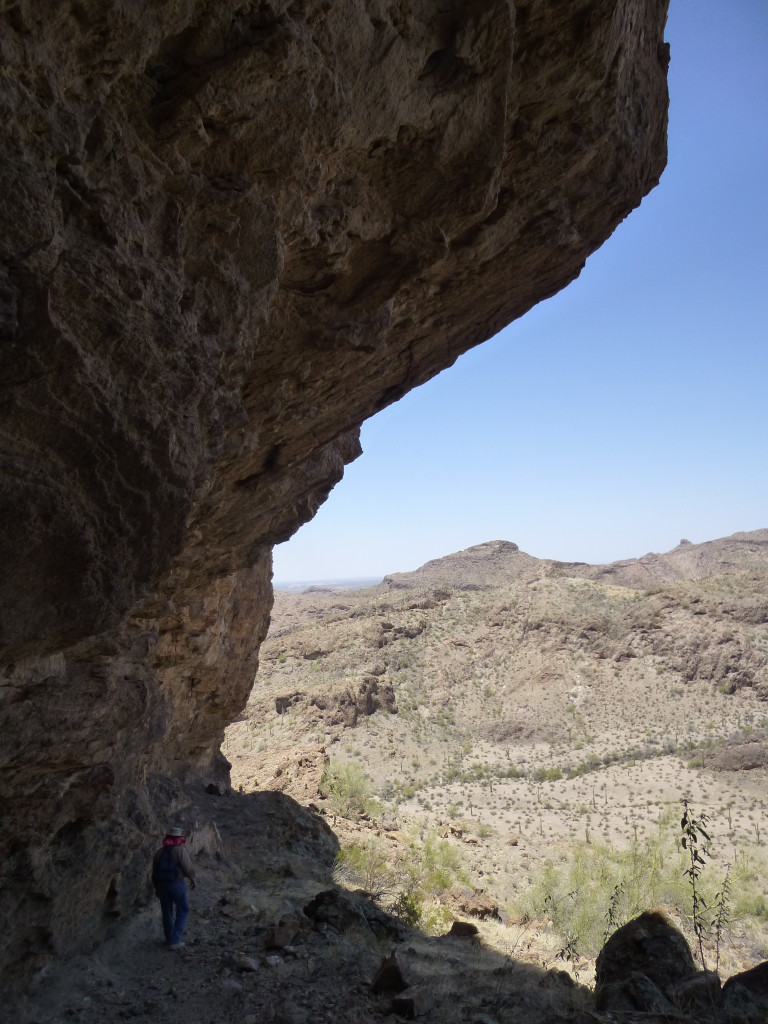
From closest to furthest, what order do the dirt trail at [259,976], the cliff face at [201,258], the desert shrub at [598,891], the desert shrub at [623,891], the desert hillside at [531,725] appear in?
1. the cliff face at [201,258]
2. the dirt trail at [259,976]
3. the desert shrub at [598,891]
4. the desert shrub at [623,891]
5. the desert hillside at [531,725]

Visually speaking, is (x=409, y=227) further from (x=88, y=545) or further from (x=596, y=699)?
(x=596, y=699)

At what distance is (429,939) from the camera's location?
1034 cm

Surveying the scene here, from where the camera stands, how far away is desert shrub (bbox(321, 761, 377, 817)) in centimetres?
2038

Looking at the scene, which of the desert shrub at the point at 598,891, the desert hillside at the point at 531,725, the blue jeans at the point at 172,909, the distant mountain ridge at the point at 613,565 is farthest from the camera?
the distant mountain ridge at the point at 613,565

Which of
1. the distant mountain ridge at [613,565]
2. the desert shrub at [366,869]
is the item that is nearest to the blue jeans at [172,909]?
the desert shrub at [366,869]

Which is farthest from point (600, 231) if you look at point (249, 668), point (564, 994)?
point (249, 668)

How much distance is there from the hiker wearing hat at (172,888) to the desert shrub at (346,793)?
13.0 m

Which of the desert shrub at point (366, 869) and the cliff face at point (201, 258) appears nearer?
the cliff face at point (201, 258)

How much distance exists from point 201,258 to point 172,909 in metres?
7.14

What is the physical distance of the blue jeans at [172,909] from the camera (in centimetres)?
749

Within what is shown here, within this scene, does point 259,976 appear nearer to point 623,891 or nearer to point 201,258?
point 201,258

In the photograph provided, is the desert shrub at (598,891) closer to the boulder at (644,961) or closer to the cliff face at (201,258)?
the boulder at (644,961)

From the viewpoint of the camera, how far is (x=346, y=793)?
834 inches

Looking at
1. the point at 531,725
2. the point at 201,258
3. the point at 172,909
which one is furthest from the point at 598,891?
the point at 531,725
